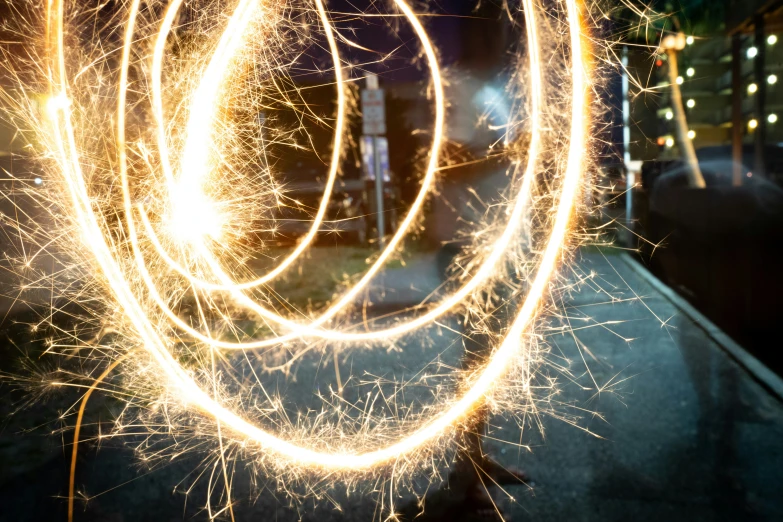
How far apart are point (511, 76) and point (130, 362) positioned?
1910 millimetres

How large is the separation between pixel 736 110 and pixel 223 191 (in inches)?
246

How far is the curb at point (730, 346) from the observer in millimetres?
2846

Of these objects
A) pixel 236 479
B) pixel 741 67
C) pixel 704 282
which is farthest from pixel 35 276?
pixel 741 67

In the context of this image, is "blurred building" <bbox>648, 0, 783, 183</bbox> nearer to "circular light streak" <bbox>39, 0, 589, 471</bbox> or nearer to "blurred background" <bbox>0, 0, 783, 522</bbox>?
"blurred background" <bbox>0, 0, 783, 522</bbox>

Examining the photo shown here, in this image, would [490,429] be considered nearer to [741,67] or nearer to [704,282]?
[704,282]

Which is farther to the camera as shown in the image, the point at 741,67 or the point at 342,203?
the point at 342,203

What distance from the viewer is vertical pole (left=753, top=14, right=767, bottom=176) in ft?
17.5

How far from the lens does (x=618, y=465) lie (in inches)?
92.0

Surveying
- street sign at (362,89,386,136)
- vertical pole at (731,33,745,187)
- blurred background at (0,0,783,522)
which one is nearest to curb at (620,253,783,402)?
blurred background at (0,0,783,522)

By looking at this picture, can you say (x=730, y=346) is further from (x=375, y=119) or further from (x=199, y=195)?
(x=375, y=119)

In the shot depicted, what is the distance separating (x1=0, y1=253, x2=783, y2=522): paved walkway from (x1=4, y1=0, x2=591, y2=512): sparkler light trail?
1.50 feet

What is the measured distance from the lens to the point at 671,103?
7285mm

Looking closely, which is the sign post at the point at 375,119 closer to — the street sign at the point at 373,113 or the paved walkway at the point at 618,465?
the street sign at the point at 373,113

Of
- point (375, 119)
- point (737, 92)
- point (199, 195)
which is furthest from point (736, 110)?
point (199, 195)
